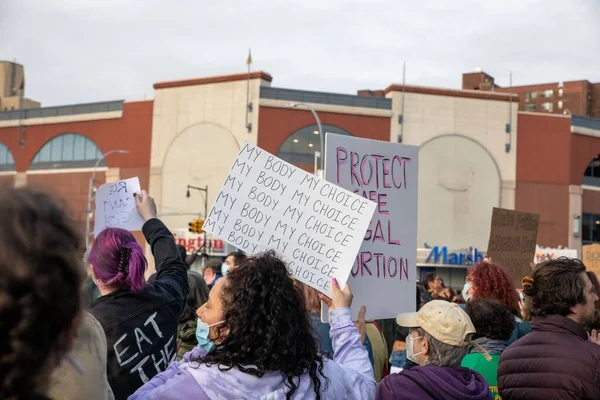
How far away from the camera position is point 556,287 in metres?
3.69

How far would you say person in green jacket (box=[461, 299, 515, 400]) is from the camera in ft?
13.8

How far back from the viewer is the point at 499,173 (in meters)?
46.2

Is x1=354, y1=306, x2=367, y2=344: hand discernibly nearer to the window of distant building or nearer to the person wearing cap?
the person wearing cap

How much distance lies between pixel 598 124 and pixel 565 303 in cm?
5044

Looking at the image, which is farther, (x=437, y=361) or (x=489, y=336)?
(x=489, y=336)

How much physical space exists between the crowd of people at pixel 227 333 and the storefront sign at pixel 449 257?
3962 centimetres

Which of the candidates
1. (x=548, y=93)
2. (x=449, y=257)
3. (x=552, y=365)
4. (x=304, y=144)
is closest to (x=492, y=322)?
(x=552, y=365)

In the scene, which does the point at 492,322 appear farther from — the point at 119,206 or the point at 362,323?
the point at 119,206

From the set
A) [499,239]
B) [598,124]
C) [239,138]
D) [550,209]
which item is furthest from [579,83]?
[499,239]

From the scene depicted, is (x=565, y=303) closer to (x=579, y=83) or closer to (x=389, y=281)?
(x=389, y=281)

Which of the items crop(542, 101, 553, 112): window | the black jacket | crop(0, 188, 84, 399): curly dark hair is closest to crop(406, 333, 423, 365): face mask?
the black jacket

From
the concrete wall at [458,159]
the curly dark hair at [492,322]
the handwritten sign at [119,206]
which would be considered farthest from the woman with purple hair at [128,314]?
the concrete wall at [458,159]

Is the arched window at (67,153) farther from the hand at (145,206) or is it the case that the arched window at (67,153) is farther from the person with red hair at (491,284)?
the hand at (145,206)

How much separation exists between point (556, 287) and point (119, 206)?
2.70m
